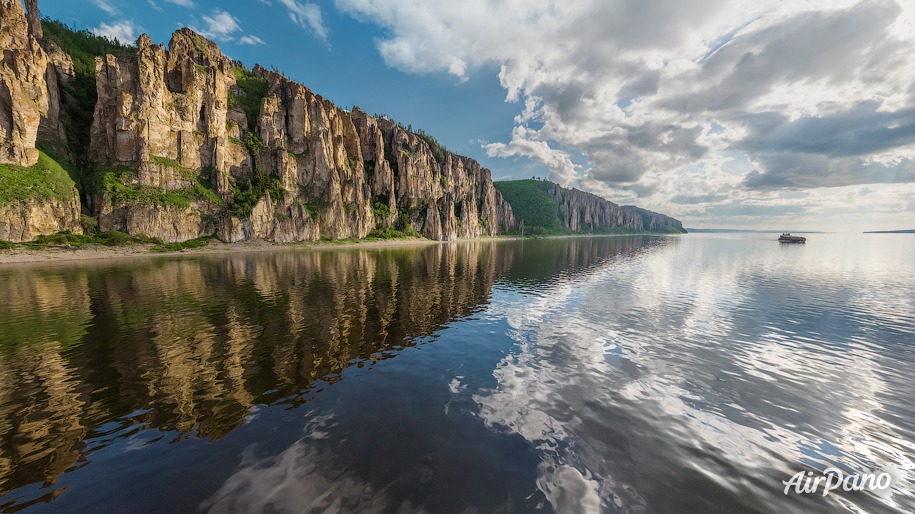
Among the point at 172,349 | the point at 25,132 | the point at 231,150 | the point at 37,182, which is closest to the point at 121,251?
the point at 37,182

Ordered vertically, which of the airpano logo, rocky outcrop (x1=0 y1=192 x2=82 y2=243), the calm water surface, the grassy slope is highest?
the grassy slope

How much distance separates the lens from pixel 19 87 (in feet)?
268

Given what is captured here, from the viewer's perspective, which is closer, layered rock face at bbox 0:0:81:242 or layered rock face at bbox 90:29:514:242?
layered rock face at bbox 0:0:81:242

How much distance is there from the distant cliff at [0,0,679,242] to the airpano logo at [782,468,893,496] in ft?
414

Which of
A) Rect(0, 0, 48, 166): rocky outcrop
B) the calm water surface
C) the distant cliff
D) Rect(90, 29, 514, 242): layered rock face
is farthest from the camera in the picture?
Rect(90, 29, 514, 242): layered rock face

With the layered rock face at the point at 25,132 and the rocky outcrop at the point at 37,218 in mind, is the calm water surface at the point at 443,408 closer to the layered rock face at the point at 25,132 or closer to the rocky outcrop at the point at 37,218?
the rocky outcrop at the point at 37,218

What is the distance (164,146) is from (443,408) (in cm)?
14529

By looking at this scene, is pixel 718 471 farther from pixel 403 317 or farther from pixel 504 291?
pixel 504 291

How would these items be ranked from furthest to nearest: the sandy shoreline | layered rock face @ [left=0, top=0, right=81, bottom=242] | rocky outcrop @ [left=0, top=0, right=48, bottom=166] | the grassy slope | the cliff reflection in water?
rocky outcrop @ [left=0, top=0, right=48, bottom=166] → the grassy slope → layered rock face @ [left=0, top=0, right=81, bottom=242] → the sandy shoreline → the cliff reflection in water

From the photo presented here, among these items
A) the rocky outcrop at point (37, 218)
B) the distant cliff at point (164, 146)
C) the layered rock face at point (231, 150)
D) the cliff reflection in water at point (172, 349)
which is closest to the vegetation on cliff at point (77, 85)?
the distant cliff at point (164, 146)

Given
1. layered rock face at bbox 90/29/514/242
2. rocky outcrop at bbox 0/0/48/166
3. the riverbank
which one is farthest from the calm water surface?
layered rock face at bbox 90/29/514/242

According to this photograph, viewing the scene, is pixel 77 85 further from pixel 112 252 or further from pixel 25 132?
pixel 112 252

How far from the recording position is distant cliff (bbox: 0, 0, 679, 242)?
80312 millimetres

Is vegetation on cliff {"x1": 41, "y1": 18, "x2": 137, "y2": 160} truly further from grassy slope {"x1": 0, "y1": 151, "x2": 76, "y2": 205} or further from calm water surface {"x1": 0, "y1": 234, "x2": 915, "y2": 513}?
calm water surface {"x1": 0, "y1": 234, "x2": 915, "y2": 513}
